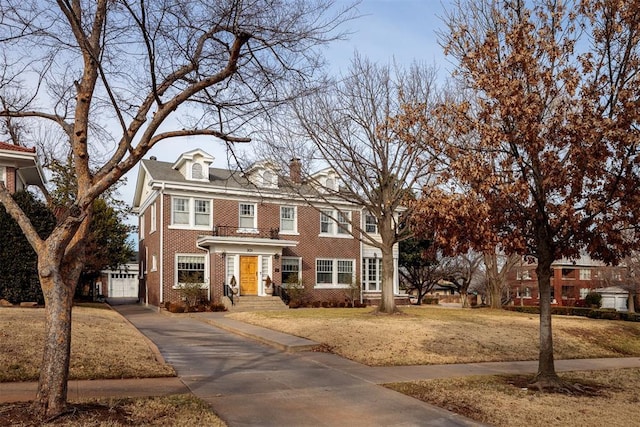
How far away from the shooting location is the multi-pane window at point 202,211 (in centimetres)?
2856

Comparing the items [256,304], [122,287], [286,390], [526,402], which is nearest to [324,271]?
[256,304]

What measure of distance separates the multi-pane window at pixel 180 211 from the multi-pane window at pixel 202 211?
0.46m

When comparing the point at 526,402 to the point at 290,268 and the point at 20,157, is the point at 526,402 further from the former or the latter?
the point at 290,268

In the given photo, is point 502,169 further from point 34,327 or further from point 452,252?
point 34,327

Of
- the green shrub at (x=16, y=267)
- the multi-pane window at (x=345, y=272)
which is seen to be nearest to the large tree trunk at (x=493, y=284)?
the multi-pane window at (x=345, y=272)

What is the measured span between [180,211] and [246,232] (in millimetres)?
3614

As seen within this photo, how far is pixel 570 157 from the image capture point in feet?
30.3

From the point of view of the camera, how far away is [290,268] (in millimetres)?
30891

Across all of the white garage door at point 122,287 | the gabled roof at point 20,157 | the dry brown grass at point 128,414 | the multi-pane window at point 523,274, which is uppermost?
the gabled roof at point 20,157

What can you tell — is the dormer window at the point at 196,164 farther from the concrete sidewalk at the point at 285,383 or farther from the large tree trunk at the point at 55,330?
the large tree trunk at the point at 55,330

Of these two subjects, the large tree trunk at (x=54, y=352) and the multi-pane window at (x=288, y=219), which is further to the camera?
the multi-pane window at (x=288, y=219)

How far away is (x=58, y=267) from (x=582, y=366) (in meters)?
11.4

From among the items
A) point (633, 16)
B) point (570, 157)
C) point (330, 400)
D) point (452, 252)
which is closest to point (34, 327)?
point (330, 400)

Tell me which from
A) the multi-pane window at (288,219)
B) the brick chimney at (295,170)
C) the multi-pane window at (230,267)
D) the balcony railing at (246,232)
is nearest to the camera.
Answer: the brick chimney at (295,170)
